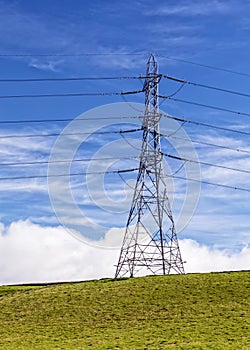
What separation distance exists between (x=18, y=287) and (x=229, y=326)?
3065 cm

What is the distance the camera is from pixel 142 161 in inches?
2504

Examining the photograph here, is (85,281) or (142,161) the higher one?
(142,161)

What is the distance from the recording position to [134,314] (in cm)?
4791

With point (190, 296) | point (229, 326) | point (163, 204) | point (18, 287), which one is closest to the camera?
point (229, 326)

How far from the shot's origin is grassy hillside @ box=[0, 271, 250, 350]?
40.7m

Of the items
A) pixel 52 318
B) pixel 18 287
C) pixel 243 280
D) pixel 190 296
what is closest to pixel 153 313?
pixel 190 296

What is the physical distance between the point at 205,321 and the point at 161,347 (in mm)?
7097

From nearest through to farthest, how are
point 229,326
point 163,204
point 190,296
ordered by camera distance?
point 229,326, point 190,296, point 163,204

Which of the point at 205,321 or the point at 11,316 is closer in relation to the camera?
the point at 205,321

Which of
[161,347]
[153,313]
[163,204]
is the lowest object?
[161,347]

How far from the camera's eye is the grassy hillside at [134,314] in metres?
40.7

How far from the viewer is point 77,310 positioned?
50.5 m

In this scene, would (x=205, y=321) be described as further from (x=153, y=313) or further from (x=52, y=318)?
(x=52, y=318)

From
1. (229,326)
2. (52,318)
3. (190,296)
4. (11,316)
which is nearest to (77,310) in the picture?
(52,318)
